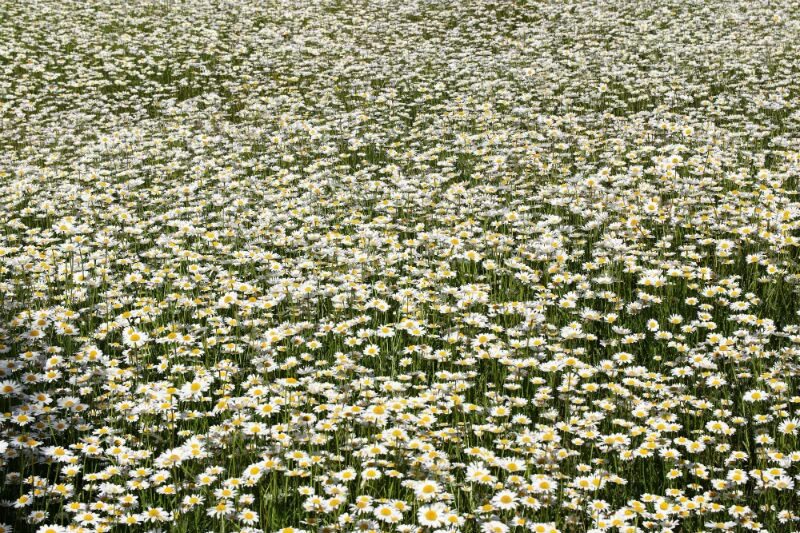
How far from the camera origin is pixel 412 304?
6035 millimetres

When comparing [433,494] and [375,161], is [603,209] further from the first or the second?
[433,494]

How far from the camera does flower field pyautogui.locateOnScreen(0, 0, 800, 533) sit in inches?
159

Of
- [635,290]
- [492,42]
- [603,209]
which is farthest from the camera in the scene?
[492,42]

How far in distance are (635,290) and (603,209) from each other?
183 centimetres

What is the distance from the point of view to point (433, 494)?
3.71 meters

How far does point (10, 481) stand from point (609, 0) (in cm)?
1847

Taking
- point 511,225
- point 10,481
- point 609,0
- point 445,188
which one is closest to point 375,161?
point 445,188

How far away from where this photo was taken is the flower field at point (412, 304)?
13.2 ft

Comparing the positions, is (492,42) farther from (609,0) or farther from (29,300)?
(29,300)

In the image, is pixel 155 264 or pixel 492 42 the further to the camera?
pixel 492 42

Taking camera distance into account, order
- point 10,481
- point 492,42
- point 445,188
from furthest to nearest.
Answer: point 492,42 < point 445,188 < point 10,481

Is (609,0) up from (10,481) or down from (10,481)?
up

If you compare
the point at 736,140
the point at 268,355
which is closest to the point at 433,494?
the point at 268,355

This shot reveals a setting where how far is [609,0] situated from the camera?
19000 millimetres
